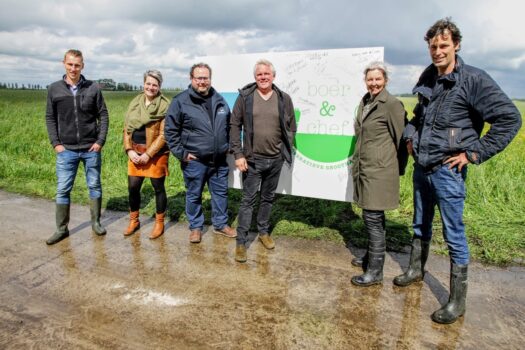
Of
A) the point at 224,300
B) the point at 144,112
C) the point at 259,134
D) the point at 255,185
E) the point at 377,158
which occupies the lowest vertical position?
the point at 224,300

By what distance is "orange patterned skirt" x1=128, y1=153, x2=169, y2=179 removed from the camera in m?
4.58

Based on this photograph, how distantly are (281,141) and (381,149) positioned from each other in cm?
119

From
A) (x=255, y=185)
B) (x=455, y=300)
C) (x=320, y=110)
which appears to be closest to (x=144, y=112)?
(x=255, y=185)

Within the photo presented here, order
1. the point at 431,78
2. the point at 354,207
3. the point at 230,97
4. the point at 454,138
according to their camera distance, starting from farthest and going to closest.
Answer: the point at 354,207 → the point at 230,97 → the point at 431,78 → the point at 454,138

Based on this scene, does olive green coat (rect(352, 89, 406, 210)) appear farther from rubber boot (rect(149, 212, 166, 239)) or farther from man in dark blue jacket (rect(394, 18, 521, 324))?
rubber boot (rect(149, 212, 166, 239))

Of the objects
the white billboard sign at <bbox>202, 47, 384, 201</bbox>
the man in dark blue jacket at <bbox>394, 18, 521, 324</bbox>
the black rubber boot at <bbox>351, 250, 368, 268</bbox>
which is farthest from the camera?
the white billboard sign at <bbox>202, 47, 384, 201</bbox>

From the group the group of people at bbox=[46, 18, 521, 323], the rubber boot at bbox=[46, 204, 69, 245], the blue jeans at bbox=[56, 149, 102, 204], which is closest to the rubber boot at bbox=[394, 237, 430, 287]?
the group of people at bbox=[46, 18, 521, 323]

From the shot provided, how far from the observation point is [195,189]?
458cm

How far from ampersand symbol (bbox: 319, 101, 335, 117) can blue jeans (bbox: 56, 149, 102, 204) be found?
282 centimetres

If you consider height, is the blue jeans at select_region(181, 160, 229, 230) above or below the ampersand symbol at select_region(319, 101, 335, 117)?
below

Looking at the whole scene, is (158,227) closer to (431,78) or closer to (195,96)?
(195,96)

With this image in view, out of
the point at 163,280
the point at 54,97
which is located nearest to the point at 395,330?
the point at 163,280

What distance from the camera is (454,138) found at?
2846 mm

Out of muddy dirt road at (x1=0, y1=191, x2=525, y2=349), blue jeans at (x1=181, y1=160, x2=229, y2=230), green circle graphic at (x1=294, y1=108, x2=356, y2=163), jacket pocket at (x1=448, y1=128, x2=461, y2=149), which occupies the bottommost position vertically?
muddy dirt road at (x1=0, y1=191, x2=525, y2=349)
